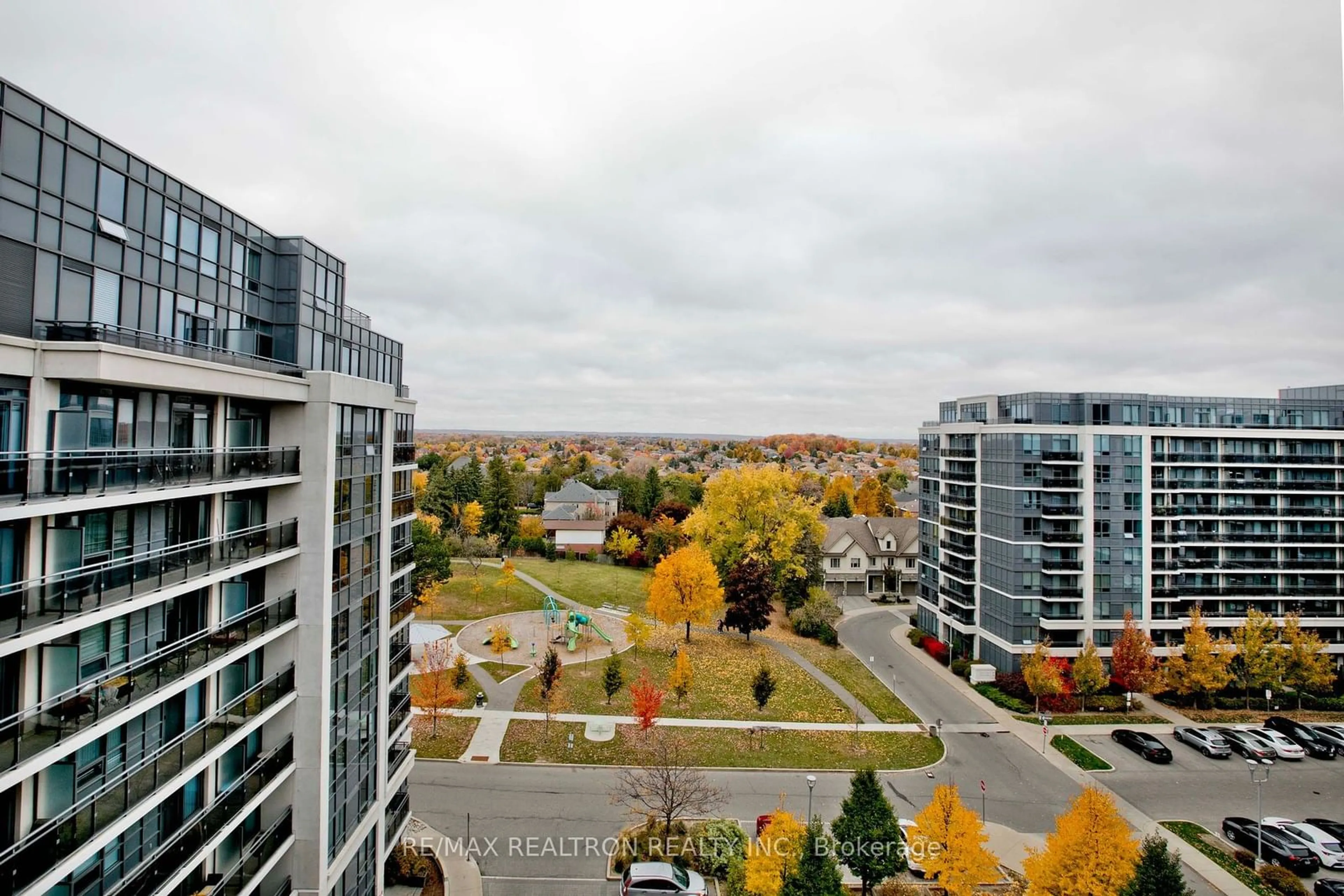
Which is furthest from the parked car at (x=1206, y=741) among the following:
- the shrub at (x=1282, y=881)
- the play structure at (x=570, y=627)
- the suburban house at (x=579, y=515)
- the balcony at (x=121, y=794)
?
the suburban house at (x=579, y=515)

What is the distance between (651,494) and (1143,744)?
53365mm

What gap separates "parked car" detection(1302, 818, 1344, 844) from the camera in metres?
21.7

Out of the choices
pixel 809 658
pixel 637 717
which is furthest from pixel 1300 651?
pixel 637 717

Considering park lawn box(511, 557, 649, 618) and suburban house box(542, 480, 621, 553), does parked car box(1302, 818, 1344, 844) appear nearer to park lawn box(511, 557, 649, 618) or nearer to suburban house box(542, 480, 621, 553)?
park lawn box(511, 557, 649, 618)

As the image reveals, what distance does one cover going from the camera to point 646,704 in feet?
88.4

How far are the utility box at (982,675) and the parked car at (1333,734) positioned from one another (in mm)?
12812

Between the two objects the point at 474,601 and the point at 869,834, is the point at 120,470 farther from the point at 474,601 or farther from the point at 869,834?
the point at 474,601

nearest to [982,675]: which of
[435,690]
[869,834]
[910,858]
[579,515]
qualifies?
[910,858]

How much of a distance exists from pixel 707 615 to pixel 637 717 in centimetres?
1368

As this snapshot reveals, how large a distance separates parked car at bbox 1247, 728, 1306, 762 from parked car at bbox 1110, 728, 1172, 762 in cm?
454

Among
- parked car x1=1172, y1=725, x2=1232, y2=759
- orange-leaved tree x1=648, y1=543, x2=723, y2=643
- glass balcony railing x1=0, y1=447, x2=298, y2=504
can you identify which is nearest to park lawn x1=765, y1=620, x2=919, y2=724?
orange-leaved tree x1=648, y1=543, x2=723, y2=643

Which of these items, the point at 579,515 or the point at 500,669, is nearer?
the point at 500,669

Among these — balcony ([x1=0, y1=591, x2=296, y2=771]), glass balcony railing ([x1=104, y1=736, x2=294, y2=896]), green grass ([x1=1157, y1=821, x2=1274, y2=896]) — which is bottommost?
green grass ([x1=1157, y1=821, x2=1274, y2=896])

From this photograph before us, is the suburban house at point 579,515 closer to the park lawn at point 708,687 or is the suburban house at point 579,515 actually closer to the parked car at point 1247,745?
the park lawn at point 708,687
